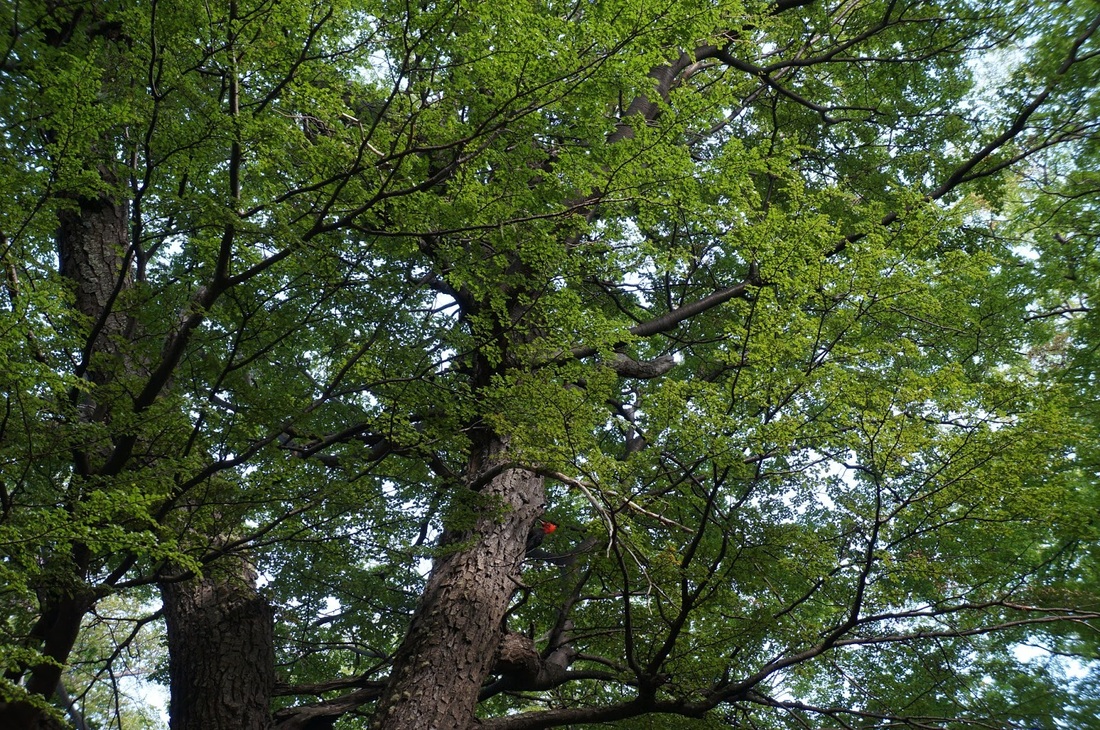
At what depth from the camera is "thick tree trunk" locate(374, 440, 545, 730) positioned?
546cm

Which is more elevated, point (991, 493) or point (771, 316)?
point (771, 316)

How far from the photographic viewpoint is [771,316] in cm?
481

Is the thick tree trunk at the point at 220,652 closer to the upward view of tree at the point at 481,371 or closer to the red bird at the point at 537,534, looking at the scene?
the upward view of tree at the point at 481,371

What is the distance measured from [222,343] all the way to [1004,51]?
23.8ft

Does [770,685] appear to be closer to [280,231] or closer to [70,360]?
[280,231]

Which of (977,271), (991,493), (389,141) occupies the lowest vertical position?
(991,493)

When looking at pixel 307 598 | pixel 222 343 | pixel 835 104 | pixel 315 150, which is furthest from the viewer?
pixel 835 104

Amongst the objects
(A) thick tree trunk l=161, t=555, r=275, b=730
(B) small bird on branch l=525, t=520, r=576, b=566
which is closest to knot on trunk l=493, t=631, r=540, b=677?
(B) small bird on branch l=525, t=520, r=576, b=566

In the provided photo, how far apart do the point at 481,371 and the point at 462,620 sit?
1977 mm

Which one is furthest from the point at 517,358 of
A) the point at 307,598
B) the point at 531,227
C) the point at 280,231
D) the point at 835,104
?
the point at 835,104

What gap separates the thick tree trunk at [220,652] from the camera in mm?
5793

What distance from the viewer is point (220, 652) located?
235 inches

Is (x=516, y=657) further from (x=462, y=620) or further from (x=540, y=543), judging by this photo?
(x=540, y=543)

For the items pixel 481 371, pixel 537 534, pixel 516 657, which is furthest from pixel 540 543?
pixel 481 371
